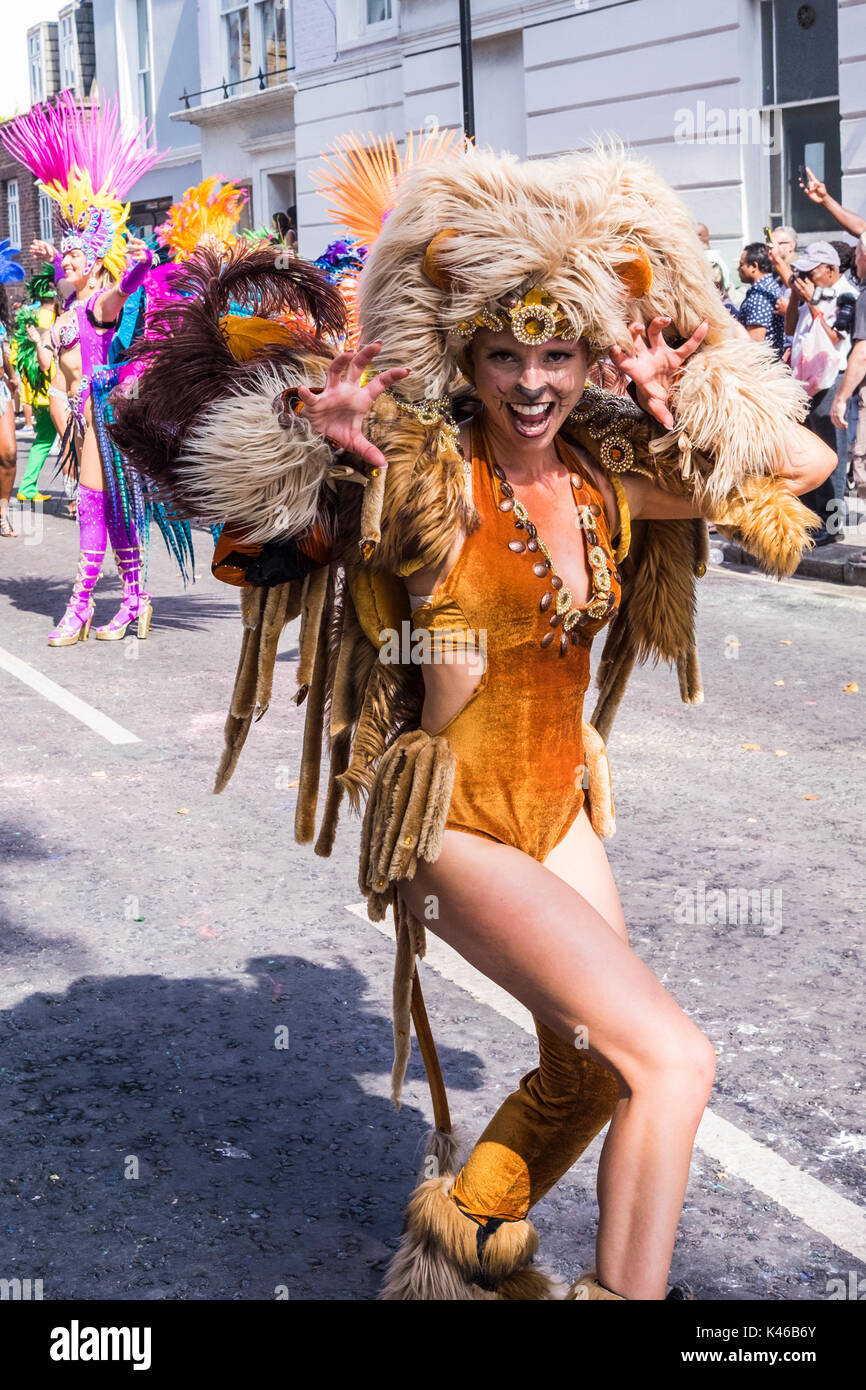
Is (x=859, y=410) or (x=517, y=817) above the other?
(x=859, y=410)

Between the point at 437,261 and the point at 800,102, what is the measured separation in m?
14.1

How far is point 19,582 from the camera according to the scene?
Answer: 1161 centimetres

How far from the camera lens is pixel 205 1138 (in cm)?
360

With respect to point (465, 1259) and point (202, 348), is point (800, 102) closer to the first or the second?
point (202, 348)

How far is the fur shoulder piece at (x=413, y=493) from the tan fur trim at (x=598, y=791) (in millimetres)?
575

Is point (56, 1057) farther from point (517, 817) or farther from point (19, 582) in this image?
point (19, 582)

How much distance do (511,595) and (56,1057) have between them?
2062 millimetres

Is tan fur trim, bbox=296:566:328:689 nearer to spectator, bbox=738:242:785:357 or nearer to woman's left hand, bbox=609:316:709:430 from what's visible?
woman's left hand, bbox=609:316:709:430

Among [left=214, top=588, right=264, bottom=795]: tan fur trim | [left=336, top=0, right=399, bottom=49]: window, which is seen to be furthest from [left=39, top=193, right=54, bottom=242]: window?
[left=214, top=588, right=264, bottom=795]: tan fur trim

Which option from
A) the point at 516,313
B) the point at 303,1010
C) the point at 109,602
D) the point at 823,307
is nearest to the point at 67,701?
the point at 109,602

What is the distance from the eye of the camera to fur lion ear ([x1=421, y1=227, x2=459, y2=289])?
2.55m

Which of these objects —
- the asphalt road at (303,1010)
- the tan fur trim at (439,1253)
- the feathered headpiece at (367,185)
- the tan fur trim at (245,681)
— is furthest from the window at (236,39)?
the tan fur trim at (439,1253)

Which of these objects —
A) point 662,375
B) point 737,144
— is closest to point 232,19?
point 737,144

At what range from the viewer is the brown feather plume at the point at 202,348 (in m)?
2.77
